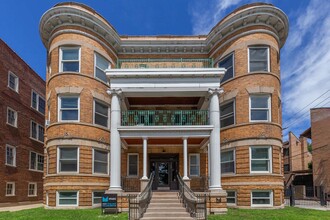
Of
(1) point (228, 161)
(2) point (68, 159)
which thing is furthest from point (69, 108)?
(1) point (228, 161)

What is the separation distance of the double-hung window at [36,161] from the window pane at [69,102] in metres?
11.9

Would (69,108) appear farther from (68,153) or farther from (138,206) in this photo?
(138,206)

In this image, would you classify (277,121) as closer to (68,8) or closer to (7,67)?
(68,8)

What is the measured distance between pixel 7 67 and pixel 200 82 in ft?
53.7

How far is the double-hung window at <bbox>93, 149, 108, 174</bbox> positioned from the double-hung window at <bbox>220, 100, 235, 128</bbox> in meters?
7.80

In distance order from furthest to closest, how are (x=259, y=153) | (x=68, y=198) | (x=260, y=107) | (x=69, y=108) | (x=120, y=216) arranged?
(x=260, y=107) → (x=69, y=108) → (x=259, y=153) → (x=68, y=198) → (x=120, y=216)

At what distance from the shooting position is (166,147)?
72.6 feet

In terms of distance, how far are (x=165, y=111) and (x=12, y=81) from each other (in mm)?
14554

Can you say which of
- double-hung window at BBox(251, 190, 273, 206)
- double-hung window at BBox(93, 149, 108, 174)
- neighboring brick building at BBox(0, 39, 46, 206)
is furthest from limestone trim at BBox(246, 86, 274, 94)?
neighboring brick building at BBox(0, 39, 46, 206)

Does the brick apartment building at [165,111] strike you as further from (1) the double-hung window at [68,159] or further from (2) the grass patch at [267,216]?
(2) the grass patch at [267,216]

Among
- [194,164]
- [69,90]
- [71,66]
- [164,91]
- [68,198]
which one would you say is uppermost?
[71,66]

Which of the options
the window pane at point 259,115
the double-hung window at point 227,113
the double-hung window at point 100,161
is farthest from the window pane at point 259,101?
the double-hung window at point 100,161

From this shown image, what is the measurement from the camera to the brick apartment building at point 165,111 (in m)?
18.0

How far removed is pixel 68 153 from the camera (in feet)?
63.1
